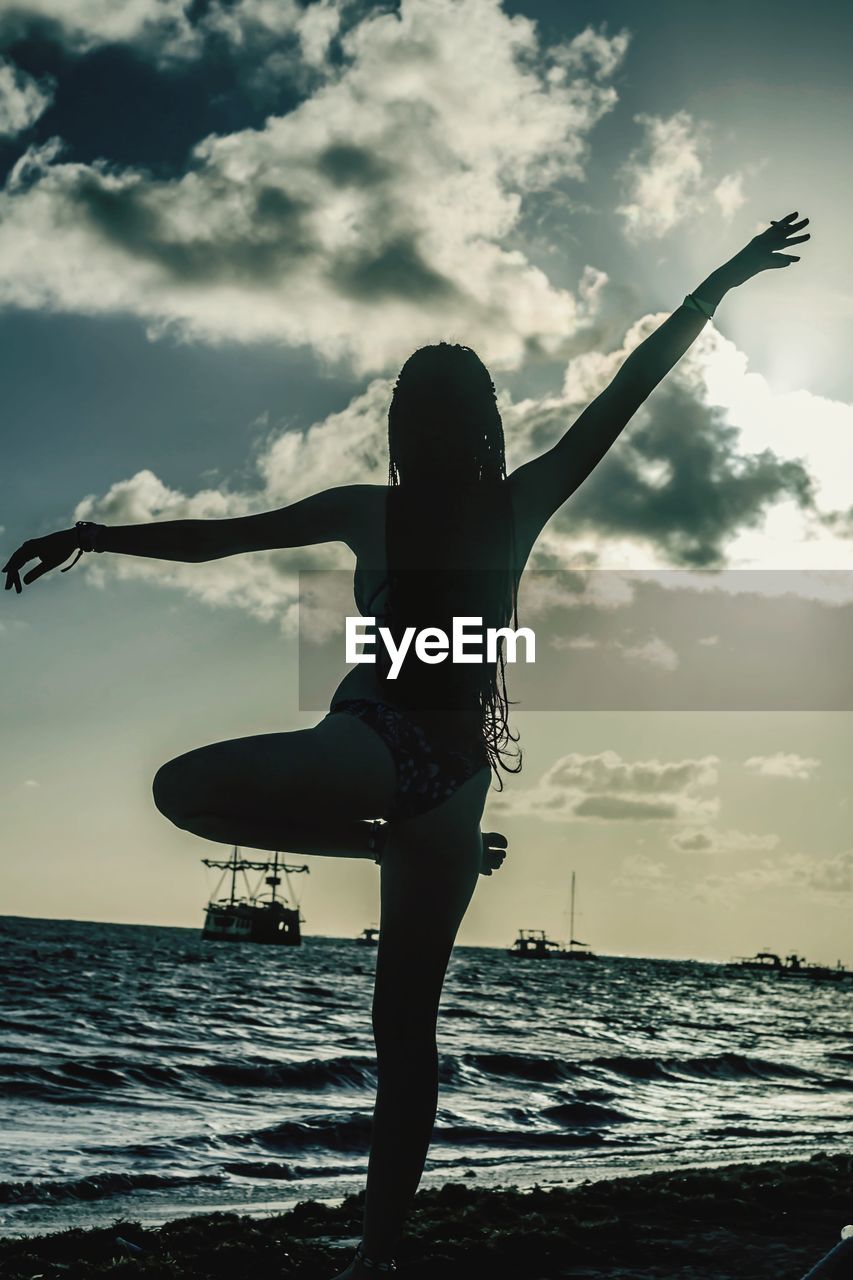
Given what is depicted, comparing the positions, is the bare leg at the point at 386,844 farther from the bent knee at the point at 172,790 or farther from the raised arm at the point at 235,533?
the raised arm at the point at 235,533

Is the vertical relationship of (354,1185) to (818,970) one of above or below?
above

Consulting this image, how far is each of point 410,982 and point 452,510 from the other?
3.39 feet

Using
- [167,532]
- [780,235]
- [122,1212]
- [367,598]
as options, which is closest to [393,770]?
[367,598]

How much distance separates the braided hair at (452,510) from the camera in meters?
2.36

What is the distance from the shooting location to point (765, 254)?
2.74 m

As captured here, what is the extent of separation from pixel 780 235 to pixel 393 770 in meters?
1.64

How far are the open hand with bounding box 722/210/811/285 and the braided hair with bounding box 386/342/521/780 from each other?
70cm

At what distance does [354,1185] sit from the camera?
9.20 meters

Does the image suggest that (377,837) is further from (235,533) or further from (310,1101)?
(310,1101)

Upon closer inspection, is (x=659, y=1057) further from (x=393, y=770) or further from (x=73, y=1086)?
(x=393, y=770)

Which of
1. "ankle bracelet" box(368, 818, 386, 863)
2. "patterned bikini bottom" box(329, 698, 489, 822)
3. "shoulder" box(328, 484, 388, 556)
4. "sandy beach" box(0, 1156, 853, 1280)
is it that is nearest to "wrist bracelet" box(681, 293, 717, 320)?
"shoulder" box(328, 484, 388, 556)

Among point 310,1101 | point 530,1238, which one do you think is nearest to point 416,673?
point 530,1238

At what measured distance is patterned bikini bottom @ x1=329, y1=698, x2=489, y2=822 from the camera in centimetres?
220

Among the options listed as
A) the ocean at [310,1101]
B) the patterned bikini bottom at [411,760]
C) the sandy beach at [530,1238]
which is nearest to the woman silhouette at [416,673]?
the patterned bikini bottom at [411,760]
